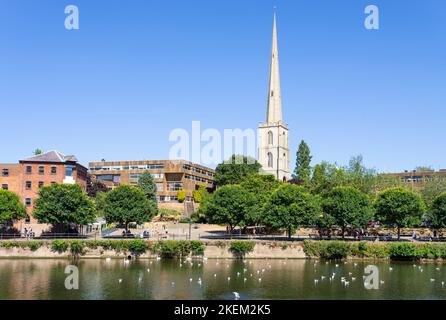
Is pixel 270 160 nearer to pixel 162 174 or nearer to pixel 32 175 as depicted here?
pixel 162 174

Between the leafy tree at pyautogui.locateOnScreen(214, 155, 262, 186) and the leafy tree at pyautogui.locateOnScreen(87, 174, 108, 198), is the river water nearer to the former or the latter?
the leafy tree at pyautogui.locateOnScreen(87, 174, 108, 198)

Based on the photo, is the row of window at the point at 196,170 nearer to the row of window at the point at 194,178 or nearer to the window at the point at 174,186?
the row of window at the point at 194,178

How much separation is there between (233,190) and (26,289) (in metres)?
36.0

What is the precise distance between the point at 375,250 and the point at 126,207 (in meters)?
33.1

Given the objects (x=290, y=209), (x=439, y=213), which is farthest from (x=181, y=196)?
(x=439, y=213)

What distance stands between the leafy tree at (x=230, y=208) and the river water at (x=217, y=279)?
416 inches

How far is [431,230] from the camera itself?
77188 mm

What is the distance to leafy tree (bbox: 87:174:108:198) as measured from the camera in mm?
99688

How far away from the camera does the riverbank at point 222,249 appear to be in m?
62.7

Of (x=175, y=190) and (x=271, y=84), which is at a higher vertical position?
(x=271, y=84)

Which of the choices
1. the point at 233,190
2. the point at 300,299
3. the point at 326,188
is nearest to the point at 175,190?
the point at 326,188

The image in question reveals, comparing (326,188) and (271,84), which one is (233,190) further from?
(271,84)

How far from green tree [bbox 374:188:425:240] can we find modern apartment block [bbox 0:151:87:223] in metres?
45.3

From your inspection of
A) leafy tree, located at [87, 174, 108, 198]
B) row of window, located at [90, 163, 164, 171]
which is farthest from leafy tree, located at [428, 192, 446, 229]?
row of window, located at [90, 163, 164, 171]
